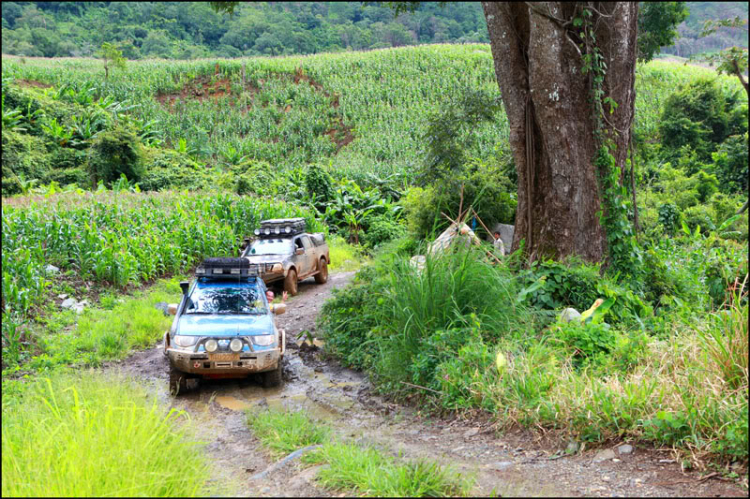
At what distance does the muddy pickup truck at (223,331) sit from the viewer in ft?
25.5

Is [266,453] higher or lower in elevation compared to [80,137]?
lower

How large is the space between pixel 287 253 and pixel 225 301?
5789 millimetres

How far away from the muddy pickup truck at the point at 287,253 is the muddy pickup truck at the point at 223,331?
15.6 feet

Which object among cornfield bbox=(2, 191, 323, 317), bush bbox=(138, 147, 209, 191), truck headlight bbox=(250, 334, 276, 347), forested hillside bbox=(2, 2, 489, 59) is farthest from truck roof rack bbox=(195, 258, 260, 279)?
forested hillside bbox=(2, 2, 489, 59)

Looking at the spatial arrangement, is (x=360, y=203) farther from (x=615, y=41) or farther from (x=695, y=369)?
(x=695, y=369)

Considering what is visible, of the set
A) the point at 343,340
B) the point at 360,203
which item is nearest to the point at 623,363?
the point at 343,340

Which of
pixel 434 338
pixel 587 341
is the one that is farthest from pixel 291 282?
pixel 587 341

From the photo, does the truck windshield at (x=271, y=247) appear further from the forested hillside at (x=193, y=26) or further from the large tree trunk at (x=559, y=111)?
the forested hillside at (x=193, y=26)

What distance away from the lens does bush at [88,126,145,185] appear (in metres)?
23.6

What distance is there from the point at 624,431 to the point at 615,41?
6.20 m

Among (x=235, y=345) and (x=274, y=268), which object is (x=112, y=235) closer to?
(x=274, y=268)

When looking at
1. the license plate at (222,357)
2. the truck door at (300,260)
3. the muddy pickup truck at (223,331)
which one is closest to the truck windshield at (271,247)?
the truck door at (300,260)

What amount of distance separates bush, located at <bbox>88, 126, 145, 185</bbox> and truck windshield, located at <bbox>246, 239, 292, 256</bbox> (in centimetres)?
1185

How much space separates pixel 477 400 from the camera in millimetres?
6426
